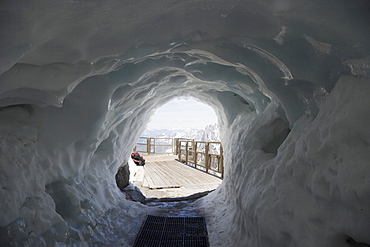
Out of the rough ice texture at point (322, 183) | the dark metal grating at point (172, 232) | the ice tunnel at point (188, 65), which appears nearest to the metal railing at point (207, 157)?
the dark metal grating at point (172, 232)

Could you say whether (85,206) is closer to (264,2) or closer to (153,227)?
(153,227)

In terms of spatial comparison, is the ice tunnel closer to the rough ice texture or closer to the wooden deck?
the rough ice texture

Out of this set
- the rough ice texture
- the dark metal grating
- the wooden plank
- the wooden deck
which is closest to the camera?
the rough ice texture

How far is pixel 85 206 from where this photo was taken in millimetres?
3471

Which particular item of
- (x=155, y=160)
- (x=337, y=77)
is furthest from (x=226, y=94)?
(x=155, y=160)

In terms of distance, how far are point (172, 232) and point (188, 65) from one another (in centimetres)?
298

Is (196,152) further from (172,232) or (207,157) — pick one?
(172,232)

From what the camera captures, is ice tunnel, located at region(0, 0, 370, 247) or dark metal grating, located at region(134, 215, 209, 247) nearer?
ice tunnel, located at region(0, 0, 370, 247)

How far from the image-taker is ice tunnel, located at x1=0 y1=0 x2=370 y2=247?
155 centimetres

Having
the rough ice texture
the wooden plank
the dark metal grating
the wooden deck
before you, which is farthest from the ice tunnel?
the wooden plank

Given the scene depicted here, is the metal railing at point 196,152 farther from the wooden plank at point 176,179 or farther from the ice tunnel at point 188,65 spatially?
the ice tunnel at point 188,65

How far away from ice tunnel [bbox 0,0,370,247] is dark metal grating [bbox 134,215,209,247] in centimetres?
29

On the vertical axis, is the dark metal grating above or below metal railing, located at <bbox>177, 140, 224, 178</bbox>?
below

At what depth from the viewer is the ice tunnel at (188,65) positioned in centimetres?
155
